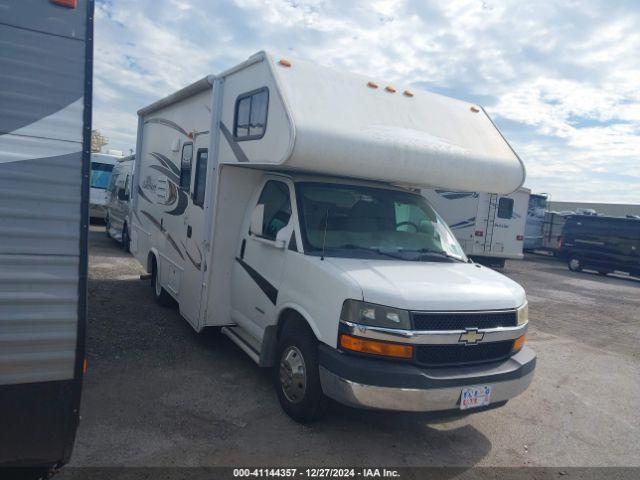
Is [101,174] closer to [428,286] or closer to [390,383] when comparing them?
[428,286]

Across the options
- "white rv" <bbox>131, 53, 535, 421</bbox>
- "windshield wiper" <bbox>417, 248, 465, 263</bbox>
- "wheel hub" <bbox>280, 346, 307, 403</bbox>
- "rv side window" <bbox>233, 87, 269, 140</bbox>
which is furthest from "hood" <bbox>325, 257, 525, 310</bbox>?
"rv side window" <bbox>233, 87, 269, 140</bbox>

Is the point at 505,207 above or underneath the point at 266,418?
above

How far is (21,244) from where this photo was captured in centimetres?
269

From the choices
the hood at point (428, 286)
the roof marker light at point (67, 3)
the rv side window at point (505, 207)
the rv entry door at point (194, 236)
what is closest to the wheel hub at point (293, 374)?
the hood at point (428, 286)

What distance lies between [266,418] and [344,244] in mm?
1741

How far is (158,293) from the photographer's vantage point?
327 inches

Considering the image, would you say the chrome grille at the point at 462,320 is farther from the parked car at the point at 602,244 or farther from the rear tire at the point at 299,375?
the parked car at the point at 602,244

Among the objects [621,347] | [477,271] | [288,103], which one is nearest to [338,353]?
[477,271]

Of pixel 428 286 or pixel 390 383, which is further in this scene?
pixel 428 286

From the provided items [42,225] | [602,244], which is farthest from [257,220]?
[602,244]

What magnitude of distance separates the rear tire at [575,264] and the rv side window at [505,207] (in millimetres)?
4622

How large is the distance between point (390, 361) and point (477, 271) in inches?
59.8

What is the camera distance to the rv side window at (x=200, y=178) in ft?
20.9

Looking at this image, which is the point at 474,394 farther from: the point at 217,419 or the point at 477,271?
the point at 217,419
